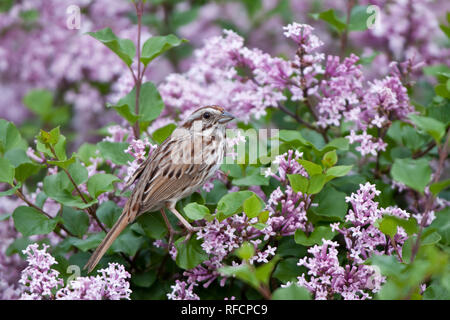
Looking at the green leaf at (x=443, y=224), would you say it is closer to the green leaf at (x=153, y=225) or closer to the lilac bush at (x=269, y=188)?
the lilac bush at (x=269, y=188)

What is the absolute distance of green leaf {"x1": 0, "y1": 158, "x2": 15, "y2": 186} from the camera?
2.30 meters

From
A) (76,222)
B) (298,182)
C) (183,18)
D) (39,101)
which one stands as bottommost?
(76,222)

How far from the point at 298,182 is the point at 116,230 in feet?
2.42

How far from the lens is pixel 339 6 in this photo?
499cm

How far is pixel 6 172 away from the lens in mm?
2307

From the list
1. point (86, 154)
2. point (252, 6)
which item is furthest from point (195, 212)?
point (252, 6)

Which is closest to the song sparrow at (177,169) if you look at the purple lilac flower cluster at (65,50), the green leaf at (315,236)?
the green leaf at (315,236)

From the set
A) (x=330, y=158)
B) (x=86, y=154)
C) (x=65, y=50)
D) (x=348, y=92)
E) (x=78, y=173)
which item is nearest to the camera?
(x=330, y=158)

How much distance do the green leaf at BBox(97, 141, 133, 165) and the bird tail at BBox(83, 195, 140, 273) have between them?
197 mm

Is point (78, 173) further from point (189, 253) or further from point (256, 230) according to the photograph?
point (256, 230)

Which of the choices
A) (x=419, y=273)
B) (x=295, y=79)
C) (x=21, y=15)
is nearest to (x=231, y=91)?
(x=295, y=79)

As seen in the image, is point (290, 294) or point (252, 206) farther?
point (252, 206)

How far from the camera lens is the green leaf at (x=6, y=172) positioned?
7.55 ft
